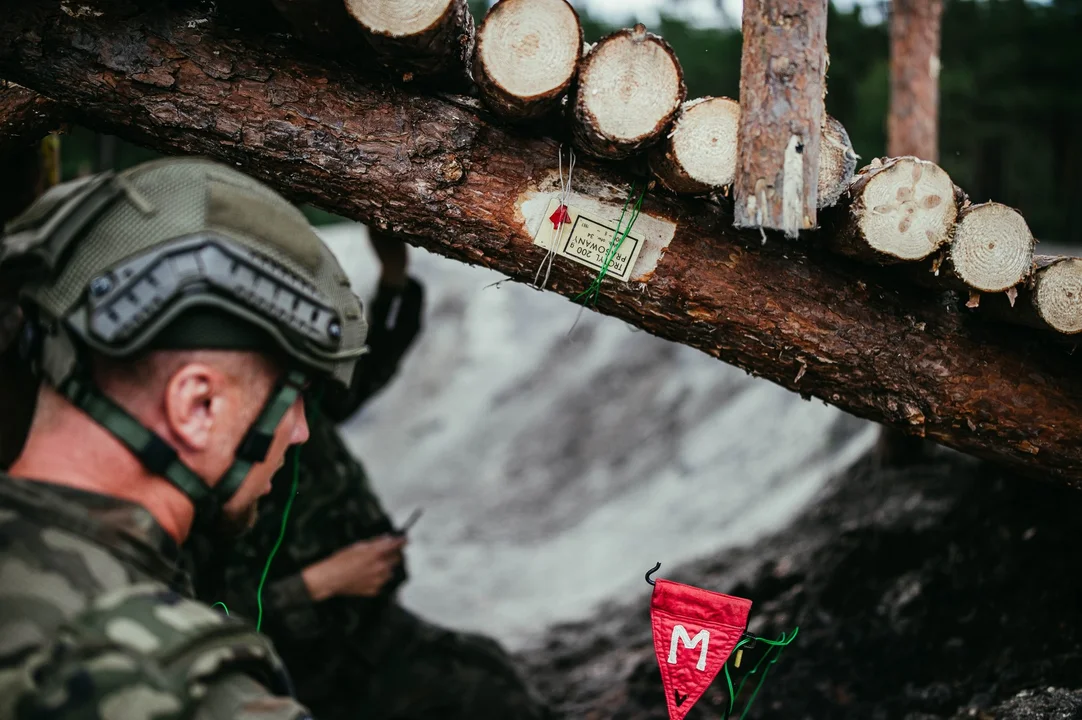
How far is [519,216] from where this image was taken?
247 cm

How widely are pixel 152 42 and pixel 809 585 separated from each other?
3.55 metres

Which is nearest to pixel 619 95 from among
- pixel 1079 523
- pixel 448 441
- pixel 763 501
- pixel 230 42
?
pixel 230 42

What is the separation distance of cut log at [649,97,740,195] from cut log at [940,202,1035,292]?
0.69 metres

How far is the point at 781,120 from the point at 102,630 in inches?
72.0

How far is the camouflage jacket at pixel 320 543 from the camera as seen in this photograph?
291 centimetres

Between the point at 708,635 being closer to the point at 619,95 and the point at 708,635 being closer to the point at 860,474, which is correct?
the point at 619,95

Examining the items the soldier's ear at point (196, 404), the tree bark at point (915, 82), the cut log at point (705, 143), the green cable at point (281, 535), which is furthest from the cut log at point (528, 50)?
the tree bark at point (915, 82)

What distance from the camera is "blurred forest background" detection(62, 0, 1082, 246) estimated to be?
11438 mm

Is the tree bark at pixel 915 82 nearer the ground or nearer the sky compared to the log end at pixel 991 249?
nearer the sky

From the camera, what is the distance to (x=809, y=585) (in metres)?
4.09

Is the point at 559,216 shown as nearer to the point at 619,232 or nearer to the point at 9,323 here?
the point at 619,232

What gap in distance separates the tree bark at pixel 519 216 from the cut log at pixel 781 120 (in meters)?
0.37

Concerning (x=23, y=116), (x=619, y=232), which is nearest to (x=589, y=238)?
(x=619, y=232)

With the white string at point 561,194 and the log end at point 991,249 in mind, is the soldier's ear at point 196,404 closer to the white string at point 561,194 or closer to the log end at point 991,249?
the white string at point 561,194
